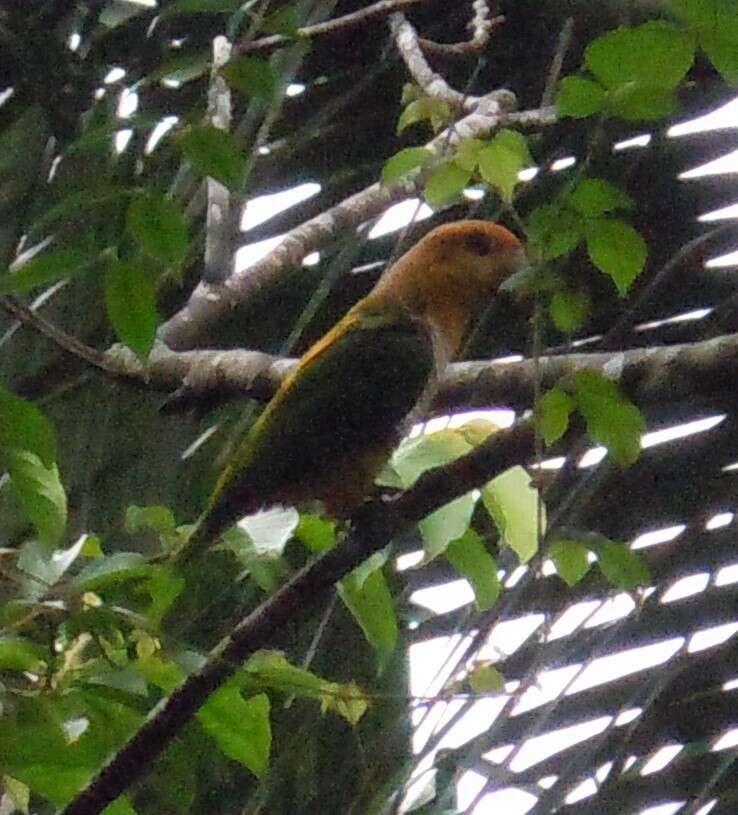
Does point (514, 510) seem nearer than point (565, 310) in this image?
No

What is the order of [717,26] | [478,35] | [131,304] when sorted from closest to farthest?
1. [717,26]
2. [131,304]
3. [478,35]

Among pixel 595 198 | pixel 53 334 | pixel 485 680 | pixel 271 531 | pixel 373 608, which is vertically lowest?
pixel 485 680

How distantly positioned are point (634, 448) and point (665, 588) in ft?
1.85

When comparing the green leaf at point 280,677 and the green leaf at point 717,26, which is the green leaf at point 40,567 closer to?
the green leaf at point 280,677

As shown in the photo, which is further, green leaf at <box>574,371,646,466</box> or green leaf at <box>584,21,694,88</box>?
green leaf at <box>574,371,646,466</box>

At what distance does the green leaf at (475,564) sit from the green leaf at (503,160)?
1.04 ft

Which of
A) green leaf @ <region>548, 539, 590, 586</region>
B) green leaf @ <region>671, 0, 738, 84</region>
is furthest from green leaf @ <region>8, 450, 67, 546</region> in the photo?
green leaf @ <region>671, 0, 738, 84</region>

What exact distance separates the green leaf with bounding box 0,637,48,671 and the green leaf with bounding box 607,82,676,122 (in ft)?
1.99

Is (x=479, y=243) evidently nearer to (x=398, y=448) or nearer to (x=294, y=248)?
(x=294, y=248)

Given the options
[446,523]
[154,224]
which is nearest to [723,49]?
[154,224]

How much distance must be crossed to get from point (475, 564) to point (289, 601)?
211 millimetres

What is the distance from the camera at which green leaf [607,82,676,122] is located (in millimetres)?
→ 869

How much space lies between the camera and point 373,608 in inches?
45.7

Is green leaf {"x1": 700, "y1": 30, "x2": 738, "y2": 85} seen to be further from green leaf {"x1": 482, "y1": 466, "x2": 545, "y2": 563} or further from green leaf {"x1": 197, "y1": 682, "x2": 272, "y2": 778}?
green leaf {"x1": 197, "y1": 682, "x2": 272, "y2": 778}
